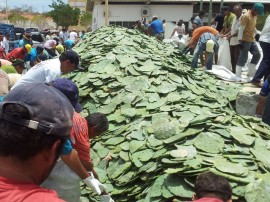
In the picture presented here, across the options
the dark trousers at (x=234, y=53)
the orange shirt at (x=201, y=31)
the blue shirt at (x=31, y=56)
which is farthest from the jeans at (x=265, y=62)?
the blue shirt at (x=31, y=56)

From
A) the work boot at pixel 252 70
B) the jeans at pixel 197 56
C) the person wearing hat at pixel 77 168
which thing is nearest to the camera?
the person wearing hat at pixel 77 168

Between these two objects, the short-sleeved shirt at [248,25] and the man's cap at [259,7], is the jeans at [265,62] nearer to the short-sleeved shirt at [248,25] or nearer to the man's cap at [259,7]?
the short-sleeved shirt at [248,25]

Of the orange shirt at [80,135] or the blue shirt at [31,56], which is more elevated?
the orange shirt at [80,135]

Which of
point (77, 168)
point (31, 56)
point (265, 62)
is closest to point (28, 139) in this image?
point (77, 168)

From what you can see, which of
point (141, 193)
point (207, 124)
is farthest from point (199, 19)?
point (141, 193)

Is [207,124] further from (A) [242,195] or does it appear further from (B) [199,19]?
(B) [199,19]

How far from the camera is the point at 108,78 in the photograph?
509 cm

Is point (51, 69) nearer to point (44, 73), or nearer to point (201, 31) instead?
point (44, 73)

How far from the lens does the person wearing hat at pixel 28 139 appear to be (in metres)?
0.96

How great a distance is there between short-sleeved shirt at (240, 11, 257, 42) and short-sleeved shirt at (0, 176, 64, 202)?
617cm

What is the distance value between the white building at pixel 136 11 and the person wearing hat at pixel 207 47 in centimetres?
1715

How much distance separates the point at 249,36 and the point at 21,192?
6.26 metres

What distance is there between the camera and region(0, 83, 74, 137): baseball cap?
0.97m

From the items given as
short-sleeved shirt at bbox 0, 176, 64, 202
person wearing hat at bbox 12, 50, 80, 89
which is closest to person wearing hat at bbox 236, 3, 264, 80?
person wearing hat at bbox 12, 50, 80, 89
